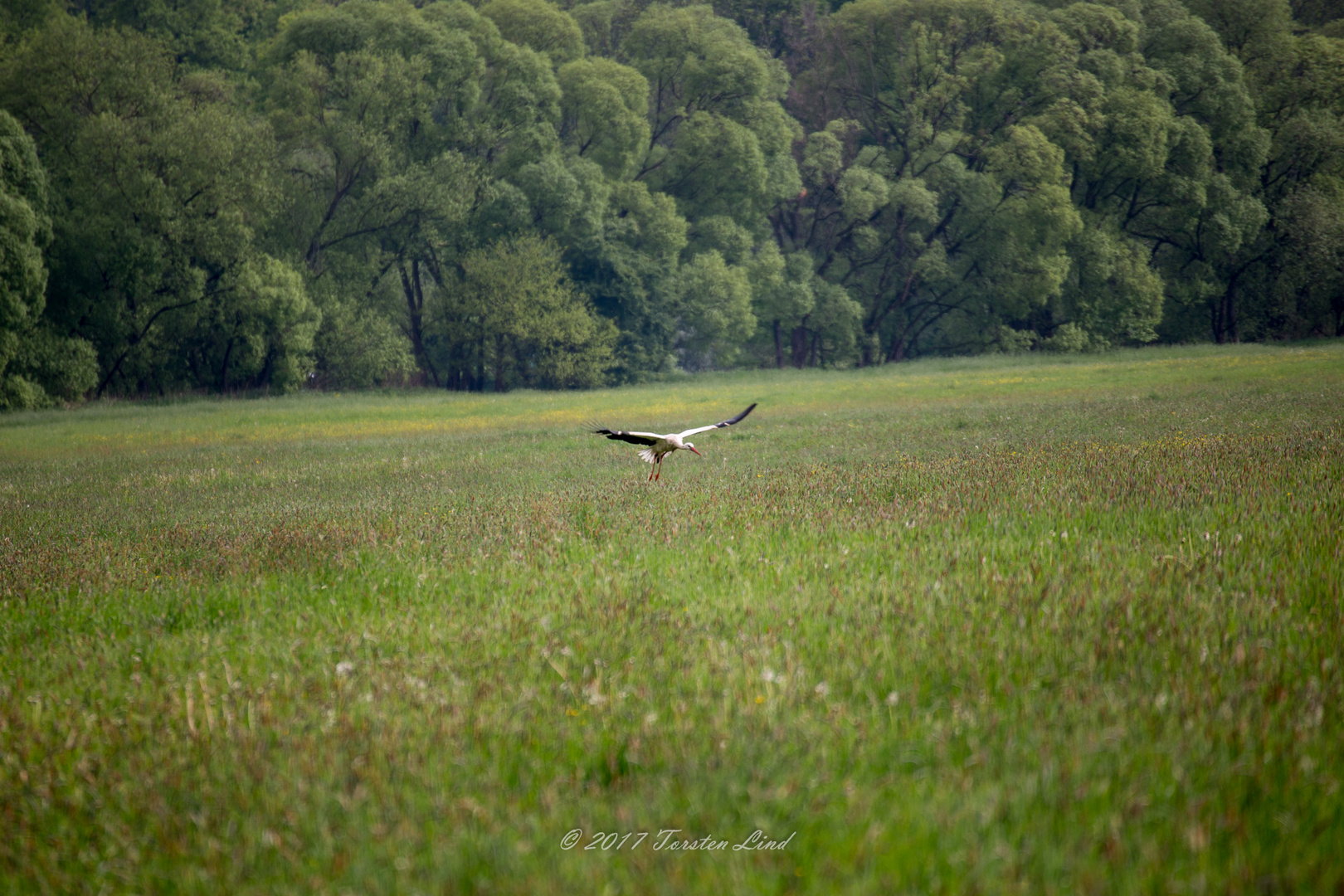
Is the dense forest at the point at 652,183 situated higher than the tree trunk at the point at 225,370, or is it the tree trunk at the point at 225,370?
the dense forest at the point at 652,183

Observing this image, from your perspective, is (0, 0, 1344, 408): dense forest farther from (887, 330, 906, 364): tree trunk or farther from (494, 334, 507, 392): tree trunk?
(887, 330, 906, 364): tree trunk

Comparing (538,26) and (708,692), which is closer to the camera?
(708,692)

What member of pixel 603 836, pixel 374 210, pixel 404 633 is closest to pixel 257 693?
pixel 404 633

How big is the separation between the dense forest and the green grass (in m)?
36.6

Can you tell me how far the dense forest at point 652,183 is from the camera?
4116 cm

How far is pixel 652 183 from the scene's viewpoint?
2436 inches

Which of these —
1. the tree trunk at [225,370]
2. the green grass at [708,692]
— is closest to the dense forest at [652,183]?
the tree trunk at [225,370]

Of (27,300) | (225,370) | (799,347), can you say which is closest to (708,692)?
(27,300)

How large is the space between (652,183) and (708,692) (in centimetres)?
6107

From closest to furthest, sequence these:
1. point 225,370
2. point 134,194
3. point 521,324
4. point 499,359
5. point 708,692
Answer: point 708,692
point 134,194
point 225,370
point 521,324
point 499,359

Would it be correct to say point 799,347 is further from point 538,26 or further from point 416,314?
point 538,26

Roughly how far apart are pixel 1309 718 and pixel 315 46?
55.9 m

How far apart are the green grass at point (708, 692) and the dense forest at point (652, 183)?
36552mm

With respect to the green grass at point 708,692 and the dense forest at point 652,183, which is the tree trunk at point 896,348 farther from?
the green grass at point 708,692
